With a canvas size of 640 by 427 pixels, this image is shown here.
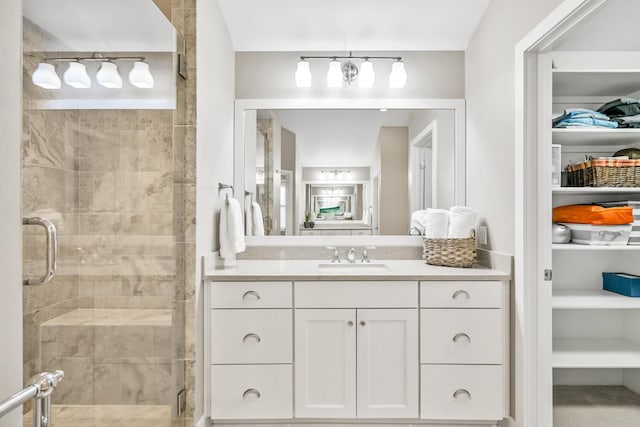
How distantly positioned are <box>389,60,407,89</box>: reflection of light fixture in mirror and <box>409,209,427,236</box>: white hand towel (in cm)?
85

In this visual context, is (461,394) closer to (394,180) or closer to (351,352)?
(351,352)

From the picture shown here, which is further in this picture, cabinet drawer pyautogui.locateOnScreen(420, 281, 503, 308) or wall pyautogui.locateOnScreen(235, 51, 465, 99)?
wall pyautogui.locateOnScreen(235, 51, 465, 99)

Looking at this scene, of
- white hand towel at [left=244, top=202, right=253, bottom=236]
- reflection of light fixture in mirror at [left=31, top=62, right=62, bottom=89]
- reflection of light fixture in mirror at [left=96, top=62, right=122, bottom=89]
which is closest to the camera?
reflection of light fixture in mirror at [left=31, top=62, right=62, bottom=89]

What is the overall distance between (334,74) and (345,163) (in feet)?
1.92

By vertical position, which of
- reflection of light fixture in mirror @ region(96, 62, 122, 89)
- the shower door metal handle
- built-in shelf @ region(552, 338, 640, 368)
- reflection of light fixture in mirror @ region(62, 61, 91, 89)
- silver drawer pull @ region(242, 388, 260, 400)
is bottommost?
silver drawer pull @ region(242, 388, 260, 400)

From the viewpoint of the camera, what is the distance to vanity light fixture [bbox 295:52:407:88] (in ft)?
8.97

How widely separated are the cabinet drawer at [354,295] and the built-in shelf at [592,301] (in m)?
0.74

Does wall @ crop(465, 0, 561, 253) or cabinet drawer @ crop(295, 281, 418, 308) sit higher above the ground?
wall @ crop(465, 0, 561, 253)

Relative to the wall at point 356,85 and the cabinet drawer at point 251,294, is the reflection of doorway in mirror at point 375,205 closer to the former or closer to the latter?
the wall at point 356,85

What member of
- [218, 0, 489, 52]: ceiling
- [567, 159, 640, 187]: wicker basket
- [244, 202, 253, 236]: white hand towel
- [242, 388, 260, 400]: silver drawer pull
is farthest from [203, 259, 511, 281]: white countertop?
[218, 0, 489, 52]: ceiling

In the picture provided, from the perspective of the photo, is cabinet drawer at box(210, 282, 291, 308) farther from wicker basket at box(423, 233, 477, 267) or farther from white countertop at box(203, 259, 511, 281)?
wicker basket at box(423, 233, 477, 267)

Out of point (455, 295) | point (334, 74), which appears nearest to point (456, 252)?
point (455, 295)

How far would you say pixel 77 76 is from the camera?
1.29 metres

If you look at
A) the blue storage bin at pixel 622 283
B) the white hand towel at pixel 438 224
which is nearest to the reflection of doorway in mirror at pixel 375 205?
the white hand towel at pixel 438 224
